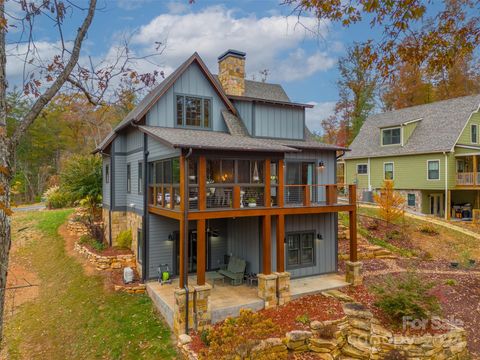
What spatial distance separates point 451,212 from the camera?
25.1 meters

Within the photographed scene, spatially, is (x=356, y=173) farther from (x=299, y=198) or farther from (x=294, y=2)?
(x=294, y=2)

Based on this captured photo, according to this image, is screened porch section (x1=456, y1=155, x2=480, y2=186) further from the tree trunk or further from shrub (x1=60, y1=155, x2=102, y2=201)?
the tree trunk

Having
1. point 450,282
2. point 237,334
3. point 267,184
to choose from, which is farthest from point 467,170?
point 237,334

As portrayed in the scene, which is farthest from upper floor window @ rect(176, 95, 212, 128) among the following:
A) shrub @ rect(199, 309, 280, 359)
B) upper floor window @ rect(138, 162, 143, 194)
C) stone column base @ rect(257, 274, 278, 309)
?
shrub @ rect(199, 309, 280, 359)

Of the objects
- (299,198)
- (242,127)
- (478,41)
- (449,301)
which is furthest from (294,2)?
(449,301)

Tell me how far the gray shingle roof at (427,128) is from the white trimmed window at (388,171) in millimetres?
970

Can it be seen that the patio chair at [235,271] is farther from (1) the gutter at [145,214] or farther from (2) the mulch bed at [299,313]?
(1) the gutter at [145,214]

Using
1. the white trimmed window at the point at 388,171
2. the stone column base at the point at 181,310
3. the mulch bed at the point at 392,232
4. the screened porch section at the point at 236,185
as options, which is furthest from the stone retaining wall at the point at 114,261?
the white trimmed window at the point at 388,171

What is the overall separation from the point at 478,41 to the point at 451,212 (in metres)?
21.9

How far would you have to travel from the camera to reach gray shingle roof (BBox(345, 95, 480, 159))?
937 inches

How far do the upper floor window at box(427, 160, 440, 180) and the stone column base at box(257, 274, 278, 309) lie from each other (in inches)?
727

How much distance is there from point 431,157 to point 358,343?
64.0 ft

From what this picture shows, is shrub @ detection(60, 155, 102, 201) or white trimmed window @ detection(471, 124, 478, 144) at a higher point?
white trimmed window @ detection(471, 124, 478, 144)

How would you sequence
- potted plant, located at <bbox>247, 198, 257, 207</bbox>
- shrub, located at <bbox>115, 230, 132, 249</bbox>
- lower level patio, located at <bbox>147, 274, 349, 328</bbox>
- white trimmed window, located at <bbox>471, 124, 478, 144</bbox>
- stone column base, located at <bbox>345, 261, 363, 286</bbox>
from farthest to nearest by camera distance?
white trimmed window, located at <bbox>471, 124, 478, 144</bbox>, shrub, located at <bbox>115, 230, 132, 249</bbox>, stone column base, located at <bbox>345, 261, 363, 286</bbox>, potted plant, located at <bbox>247, 198, 257, 207</bbox>, lower level patio, located at <bbox>147, 274, 349, 328</bbox>
